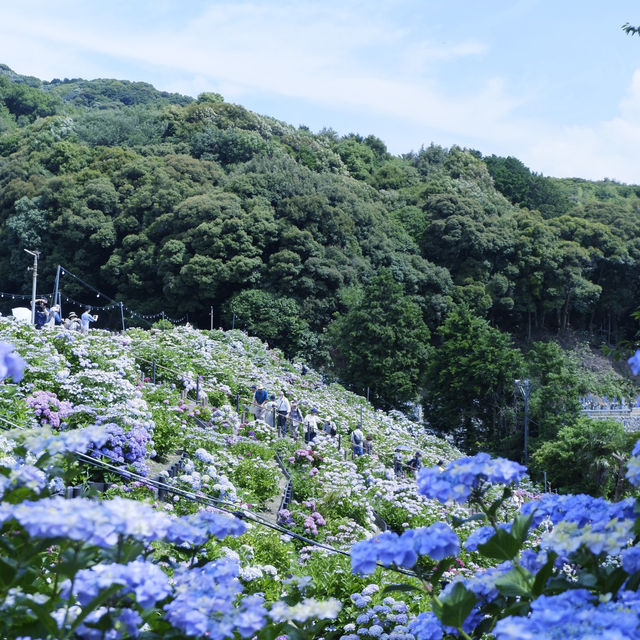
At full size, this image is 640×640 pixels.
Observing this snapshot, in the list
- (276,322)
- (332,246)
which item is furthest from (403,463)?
(332,246)

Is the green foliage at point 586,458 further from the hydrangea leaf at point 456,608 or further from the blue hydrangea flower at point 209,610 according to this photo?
the blue hydrangea flower at point 209,610

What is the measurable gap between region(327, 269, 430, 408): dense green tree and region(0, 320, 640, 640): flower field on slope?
1057 centimetres

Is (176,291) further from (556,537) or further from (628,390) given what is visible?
(556,537)

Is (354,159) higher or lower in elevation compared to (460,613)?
higher

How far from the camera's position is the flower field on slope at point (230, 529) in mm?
1804

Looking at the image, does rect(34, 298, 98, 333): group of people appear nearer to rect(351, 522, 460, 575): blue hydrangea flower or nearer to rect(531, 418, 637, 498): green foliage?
rect(351, 522, 460, 575): blue hydrangea flower

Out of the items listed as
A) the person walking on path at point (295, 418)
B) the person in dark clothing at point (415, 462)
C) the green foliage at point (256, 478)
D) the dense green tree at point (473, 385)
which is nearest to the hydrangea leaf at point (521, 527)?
the green foliage at point (256, 478)

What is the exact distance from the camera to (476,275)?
4072cm

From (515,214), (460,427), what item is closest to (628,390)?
(460,427)

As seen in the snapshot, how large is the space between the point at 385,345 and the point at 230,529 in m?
27.8

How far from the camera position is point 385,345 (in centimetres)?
2992

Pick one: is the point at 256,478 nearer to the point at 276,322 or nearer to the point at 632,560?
the point at 632,560

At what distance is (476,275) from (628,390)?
474 inches

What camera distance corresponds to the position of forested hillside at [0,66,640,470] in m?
29.8
